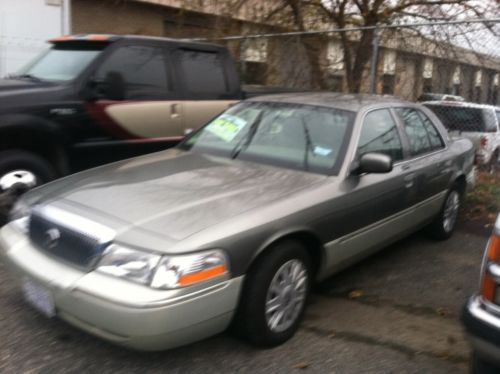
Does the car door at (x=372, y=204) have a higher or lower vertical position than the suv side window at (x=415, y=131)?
lower

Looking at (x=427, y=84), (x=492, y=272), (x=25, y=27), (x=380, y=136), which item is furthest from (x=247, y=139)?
(x=25, y=27)

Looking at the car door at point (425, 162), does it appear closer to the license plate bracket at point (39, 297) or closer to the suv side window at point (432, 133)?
the suv side window at point (432, 133)

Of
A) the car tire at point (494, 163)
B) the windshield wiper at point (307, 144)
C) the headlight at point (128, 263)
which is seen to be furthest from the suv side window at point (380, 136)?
the car tire at point (494, 163)

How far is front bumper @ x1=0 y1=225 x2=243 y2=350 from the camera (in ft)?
8.80

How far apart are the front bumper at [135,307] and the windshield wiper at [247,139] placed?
1.48 m

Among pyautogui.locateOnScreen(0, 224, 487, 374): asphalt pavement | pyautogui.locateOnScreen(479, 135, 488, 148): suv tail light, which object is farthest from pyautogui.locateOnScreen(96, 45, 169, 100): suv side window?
pyautogui.locateOnScreen(479, 135, 488, 148): suv tail light

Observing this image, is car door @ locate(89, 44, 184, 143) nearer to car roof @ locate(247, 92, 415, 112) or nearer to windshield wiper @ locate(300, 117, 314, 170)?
car roof @ locate(247, 92, 415, 112)

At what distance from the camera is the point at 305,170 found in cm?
391

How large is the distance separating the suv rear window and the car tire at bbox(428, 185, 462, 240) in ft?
8.57

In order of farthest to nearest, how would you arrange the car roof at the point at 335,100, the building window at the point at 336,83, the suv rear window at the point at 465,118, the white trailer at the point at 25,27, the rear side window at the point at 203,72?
the white trailer at the point at 25,27 < the building window at the point at 336,83 < the suv rear window at the point at 465,118 < the rear side window at the point at 203,72 < the car roof at the point at 335,100

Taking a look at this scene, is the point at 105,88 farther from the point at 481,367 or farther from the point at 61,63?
the point at 481,367

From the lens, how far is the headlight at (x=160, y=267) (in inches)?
108

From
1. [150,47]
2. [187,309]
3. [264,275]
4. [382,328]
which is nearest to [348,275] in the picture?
[382,328]

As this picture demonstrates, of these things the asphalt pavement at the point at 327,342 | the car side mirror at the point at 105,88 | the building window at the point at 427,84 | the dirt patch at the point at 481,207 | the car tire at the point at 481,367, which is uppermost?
the building window at the point at 427,84
